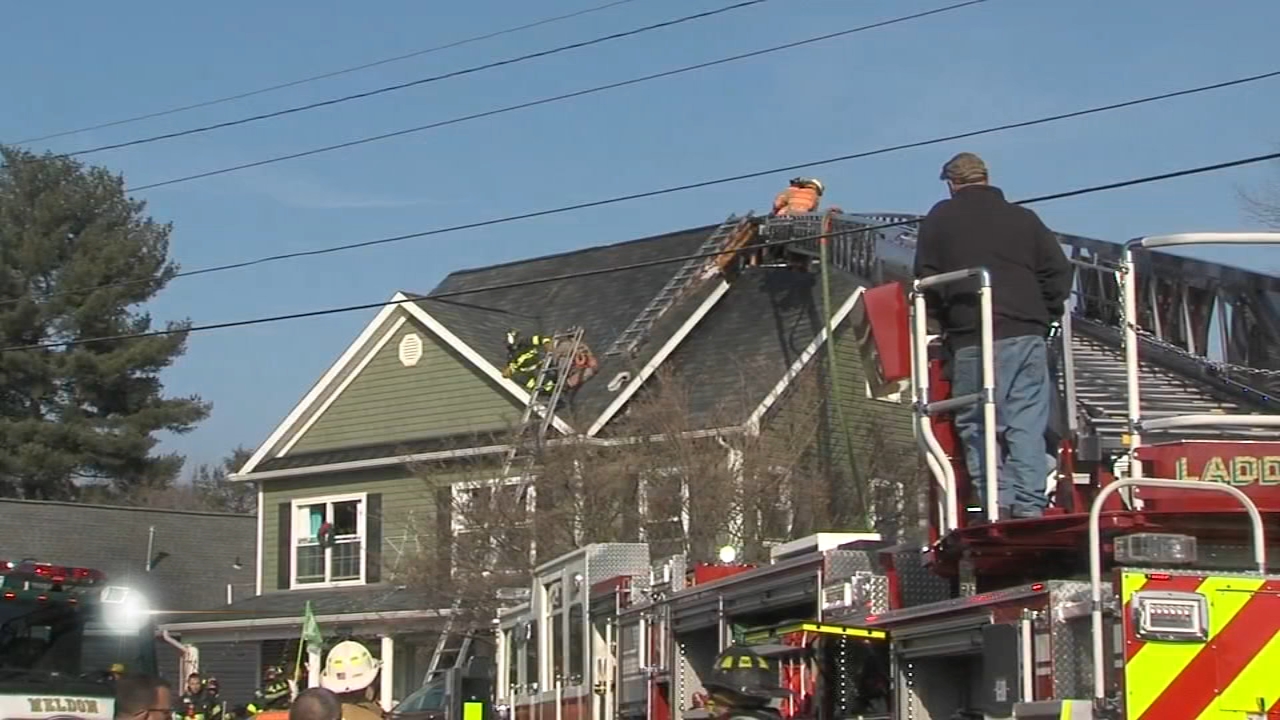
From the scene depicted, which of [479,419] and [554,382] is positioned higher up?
[554,382]

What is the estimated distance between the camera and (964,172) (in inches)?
267

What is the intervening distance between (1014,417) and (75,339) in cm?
4060

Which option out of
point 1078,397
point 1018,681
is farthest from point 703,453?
point 1018,681

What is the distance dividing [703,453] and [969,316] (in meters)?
13.5

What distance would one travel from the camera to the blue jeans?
20.8 feet

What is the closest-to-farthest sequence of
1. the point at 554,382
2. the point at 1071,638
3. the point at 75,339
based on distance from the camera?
the point at 1071,638 → the point at 554,382 → the point at 75,339

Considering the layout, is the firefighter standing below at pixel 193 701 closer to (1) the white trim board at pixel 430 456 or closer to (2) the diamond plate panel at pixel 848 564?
(1) the white trim board at pixel 430 456

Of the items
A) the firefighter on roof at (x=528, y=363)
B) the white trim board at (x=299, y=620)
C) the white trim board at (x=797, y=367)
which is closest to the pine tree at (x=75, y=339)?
the white trim board at (x=299, y=620)

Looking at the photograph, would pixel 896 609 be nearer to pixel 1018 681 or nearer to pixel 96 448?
pixel 1018 681

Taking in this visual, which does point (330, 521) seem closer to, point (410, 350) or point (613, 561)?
point (410, 350)

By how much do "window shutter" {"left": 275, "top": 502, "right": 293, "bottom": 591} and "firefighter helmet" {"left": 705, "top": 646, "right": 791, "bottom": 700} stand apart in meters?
23.1

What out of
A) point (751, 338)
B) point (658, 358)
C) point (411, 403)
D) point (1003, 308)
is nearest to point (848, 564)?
point (1003, 308)

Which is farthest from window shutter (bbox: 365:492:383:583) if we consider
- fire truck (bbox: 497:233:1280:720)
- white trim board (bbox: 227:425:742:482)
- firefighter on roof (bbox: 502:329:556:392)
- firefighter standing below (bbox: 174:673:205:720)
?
fire truck (bbox: 497:233:1280:720)

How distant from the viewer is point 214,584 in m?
34.6
